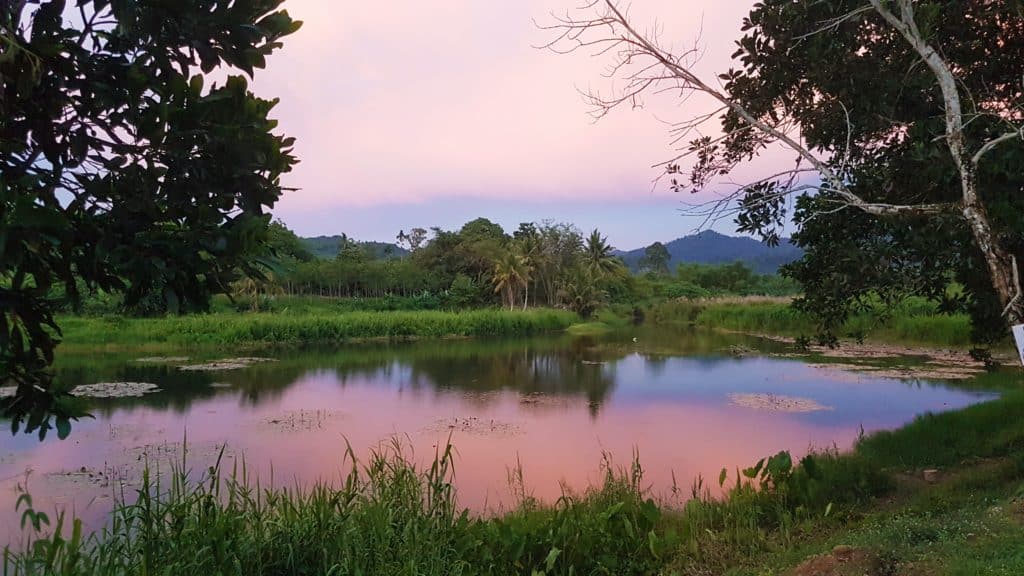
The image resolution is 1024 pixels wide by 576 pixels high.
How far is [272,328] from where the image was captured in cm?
2264

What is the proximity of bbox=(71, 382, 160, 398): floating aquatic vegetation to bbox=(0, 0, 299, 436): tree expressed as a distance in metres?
11.7

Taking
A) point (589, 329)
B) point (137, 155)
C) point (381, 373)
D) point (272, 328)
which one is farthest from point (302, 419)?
point (589, 329)

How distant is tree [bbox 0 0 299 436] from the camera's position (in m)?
1.92

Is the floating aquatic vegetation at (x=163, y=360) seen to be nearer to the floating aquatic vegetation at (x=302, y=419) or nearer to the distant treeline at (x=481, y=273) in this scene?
the floating aquatic vegetation at (x=302, y=419)

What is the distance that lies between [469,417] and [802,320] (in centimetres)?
1761

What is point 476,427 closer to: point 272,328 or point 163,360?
point 163,360

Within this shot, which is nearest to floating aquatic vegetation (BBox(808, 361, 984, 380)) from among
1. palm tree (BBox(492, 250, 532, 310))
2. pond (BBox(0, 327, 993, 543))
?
pond (BBox(0, 327, 993, 543))

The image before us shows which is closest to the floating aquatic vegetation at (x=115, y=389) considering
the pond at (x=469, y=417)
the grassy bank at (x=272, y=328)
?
the pond at (x=469, y=417)

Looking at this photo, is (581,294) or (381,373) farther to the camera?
(581,294)

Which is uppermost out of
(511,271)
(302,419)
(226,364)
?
(511,271)

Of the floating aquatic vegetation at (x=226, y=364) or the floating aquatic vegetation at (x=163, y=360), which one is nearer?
the floating aquatic vegetation at (x=226, y=364)

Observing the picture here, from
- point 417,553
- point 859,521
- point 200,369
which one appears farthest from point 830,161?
point 200,369

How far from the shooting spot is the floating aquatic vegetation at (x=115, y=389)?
12281mm

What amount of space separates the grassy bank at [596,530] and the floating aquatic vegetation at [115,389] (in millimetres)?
7616
